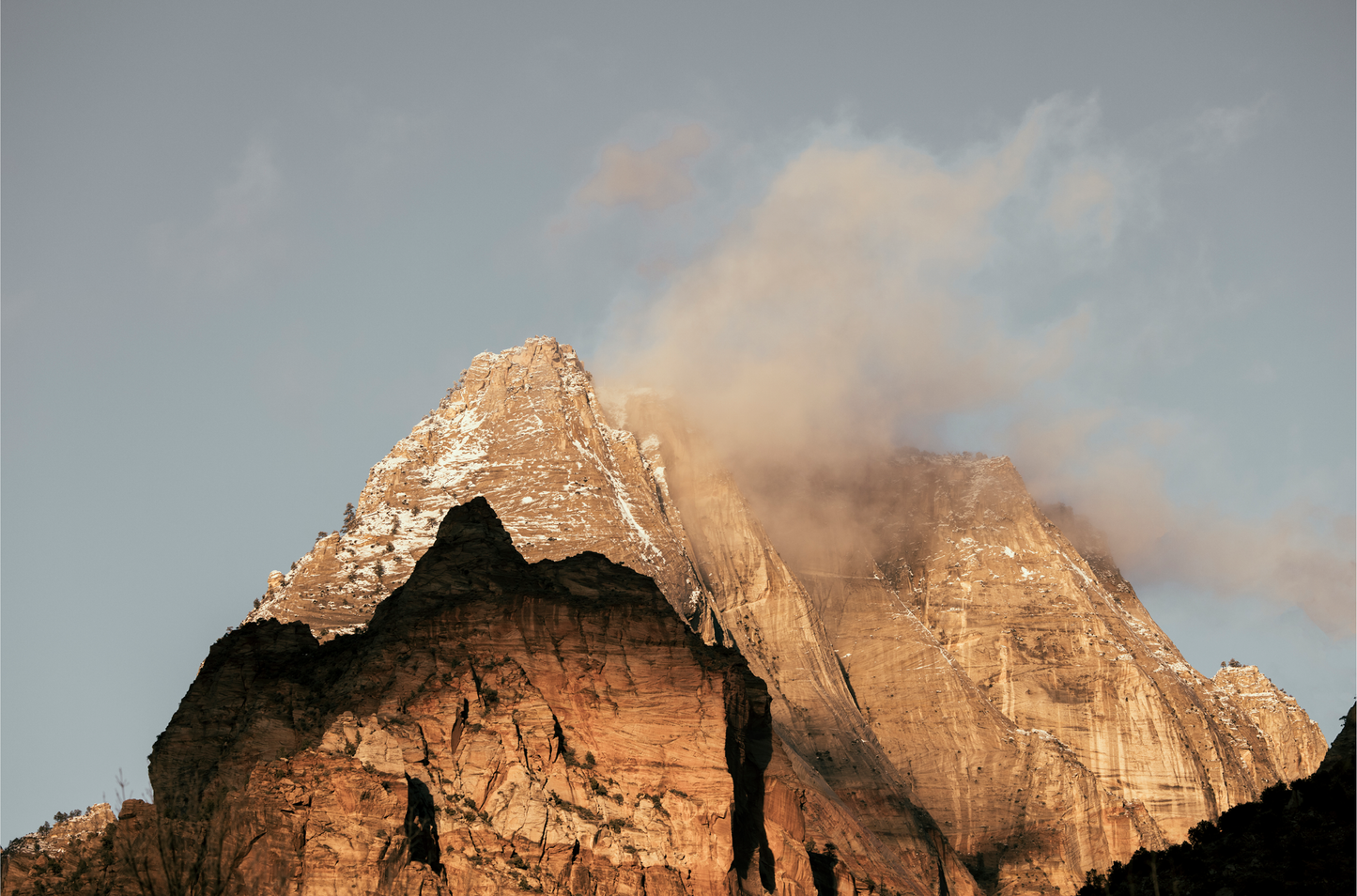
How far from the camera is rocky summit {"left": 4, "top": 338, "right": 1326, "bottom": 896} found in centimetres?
8019

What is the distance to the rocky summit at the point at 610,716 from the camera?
80188 mm

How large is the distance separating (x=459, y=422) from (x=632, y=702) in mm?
86586

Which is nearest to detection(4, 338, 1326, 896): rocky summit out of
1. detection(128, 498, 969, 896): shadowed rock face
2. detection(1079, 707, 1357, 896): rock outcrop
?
detection(128, 498, 969, 896): shadowed rock face

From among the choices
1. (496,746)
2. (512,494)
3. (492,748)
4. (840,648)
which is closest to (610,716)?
(496,746)

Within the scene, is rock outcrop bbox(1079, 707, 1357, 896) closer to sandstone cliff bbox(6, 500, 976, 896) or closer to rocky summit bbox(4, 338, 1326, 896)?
sandstone cliff bbox(6, 500, 976, 896)

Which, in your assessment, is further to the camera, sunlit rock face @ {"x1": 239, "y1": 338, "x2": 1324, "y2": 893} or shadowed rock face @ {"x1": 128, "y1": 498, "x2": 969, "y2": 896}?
sunlit rock face @ {"x1": 239, "y1": 338, "x2": 1324, "y2": 893}

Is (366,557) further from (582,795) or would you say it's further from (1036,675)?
(1036,675)

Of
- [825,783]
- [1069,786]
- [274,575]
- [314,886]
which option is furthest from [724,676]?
[1069,786]

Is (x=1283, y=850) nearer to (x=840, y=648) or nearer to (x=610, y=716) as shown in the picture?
(x=610, y=716)

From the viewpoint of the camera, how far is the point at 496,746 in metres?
87.8

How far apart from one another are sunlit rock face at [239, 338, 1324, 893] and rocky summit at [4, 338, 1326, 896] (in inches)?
16.4

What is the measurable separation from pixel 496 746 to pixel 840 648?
10056cm

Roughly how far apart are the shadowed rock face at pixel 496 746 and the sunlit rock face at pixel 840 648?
26046mm

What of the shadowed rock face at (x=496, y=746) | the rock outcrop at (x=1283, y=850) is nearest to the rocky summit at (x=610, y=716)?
the shadowed rock face at (x=496, y=746)
